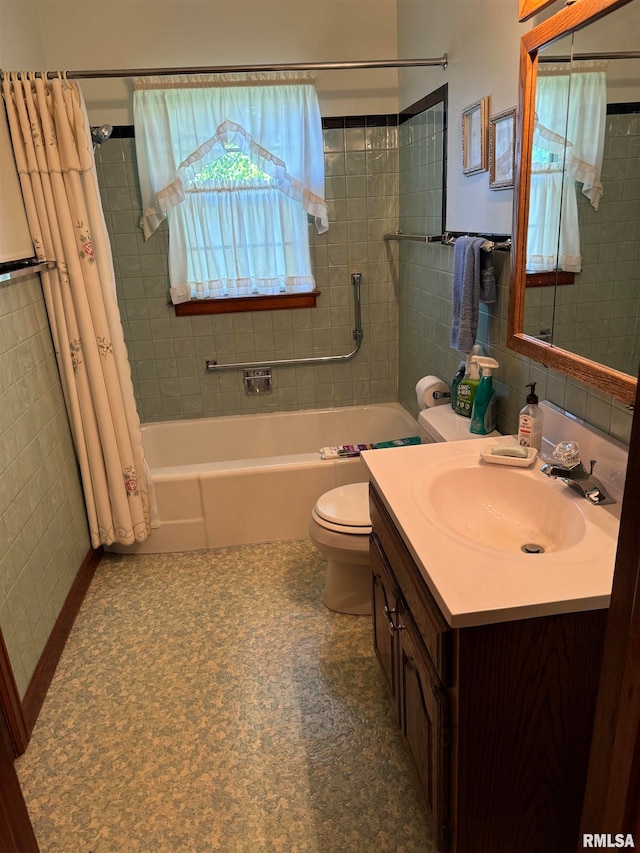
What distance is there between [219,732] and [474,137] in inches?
86.3

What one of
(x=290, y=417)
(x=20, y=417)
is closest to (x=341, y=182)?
(x=290, y=417)

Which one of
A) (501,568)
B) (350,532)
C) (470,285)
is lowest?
(350,532)

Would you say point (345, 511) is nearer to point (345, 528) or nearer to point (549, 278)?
point (345, 528)

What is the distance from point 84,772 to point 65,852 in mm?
238

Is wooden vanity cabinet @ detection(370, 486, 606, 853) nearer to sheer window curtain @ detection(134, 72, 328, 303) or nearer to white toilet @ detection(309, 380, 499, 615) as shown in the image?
white toilet @ detection(309, 380, 499, 615)

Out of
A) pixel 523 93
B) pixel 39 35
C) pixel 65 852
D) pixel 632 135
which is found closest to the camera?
pixel 632 135

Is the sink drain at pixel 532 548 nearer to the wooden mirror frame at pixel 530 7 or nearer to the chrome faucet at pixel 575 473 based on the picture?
the chrome faucet at pixel 575 473

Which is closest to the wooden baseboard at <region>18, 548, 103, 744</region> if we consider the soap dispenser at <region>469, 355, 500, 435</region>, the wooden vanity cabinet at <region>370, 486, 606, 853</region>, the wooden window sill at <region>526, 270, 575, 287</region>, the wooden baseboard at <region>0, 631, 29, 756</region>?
the wooden baseboard at <region>0, 631, 29, 756</region>

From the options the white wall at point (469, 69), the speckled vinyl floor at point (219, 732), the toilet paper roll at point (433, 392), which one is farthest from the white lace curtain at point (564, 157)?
the speckled vinyl floor at point (219, 732)

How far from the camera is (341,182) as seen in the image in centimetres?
316

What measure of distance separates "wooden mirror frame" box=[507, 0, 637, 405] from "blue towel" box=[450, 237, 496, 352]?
0.83ft

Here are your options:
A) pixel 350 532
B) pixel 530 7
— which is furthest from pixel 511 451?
pixel 530 7

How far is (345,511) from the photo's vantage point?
2205 mm

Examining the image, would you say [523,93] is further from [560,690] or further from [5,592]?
[5,592]
